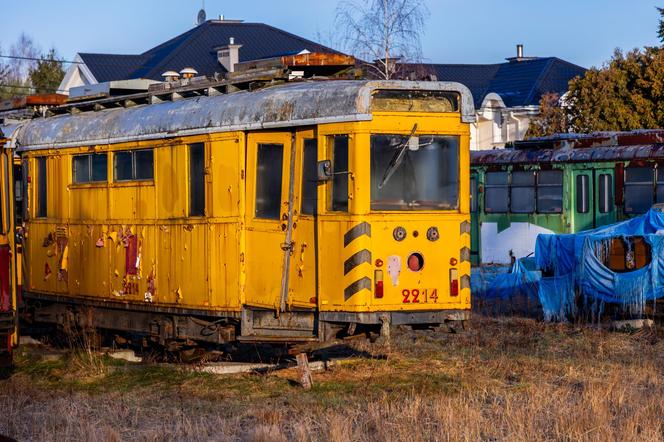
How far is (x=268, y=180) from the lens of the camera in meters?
12.9

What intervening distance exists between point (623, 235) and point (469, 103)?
5693mm

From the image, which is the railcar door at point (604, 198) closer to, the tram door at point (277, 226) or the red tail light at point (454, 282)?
the red tail light at point (454, 282)

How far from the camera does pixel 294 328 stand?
1261 centimetres

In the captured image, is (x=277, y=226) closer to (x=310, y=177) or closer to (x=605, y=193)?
(x=310, y=177)

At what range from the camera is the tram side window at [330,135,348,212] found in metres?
12.1

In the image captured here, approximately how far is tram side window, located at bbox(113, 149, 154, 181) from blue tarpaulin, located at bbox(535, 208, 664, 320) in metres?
6.80

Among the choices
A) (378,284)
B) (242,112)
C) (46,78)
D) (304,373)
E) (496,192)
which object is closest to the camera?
(378,284)

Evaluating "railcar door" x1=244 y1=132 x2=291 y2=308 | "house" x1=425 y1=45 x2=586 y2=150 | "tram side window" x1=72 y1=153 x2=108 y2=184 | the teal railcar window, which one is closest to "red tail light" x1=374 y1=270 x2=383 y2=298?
"railcar door" x1=244 y1=132 x2=291 y2=308

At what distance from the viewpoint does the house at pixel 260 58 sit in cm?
4478

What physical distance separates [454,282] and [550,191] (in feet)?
39.3

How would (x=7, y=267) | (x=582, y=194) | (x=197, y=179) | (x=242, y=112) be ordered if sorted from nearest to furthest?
(x=7, y=267) < (x=242, y=112) < (x=197, y=179) < (x=582, y=194)

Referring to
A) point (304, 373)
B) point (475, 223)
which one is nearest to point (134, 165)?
point (304, 373)

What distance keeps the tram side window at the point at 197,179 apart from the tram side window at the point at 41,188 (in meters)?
3.43

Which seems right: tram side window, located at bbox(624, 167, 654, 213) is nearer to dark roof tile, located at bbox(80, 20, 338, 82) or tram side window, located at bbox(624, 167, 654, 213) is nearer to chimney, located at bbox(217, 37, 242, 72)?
chimney, located at bbox(217, 37, 242, 72)
